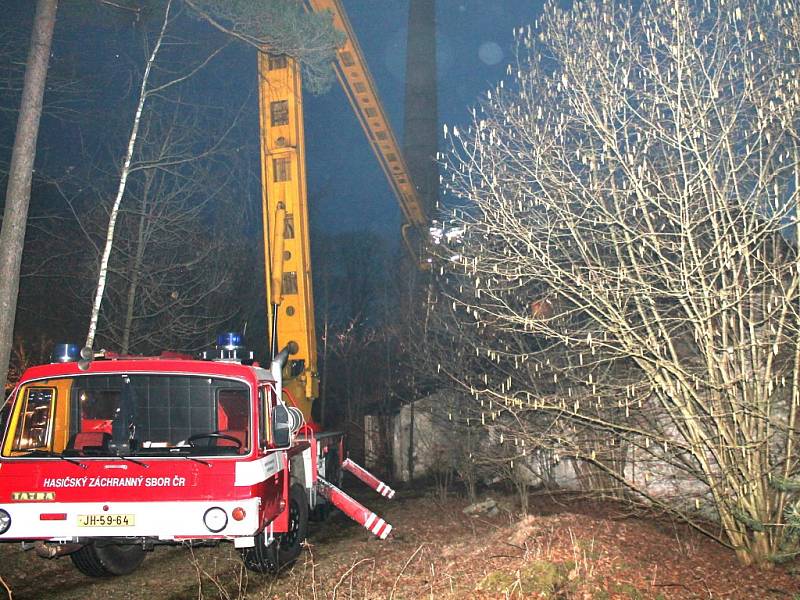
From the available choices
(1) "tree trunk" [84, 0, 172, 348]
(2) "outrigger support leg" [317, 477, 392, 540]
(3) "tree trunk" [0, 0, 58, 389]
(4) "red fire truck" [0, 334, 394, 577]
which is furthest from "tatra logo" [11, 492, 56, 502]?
(1) "tree trunk" [84, 0, 172, 348]

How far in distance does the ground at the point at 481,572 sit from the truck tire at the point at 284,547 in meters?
0.15

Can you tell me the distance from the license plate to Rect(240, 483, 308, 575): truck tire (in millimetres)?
1282

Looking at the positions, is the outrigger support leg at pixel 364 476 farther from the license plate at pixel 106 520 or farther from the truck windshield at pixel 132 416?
the license plate at pixel 106 520

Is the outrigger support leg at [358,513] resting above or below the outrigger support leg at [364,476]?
above

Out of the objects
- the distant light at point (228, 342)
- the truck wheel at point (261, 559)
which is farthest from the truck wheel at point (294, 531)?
the distant light at point (228, 342)

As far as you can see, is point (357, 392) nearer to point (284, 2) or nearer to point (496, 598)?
point (284, 2)

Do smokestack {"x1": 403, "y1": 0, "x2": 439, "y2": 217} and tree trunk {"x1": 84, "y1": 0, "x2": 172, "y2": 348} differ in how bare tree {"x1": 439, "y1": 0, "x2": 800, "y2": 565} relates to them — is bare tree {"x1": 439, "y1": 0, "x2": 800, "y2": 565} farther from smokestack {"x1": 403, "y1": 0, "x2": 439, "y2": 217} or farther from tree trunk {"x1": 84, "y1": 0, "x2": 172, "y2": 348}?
smokestack {"x1": 403, "y1": 0, "x2": 439, "y2": 217}

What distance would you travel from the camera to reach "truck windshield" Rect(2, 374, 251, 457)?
6152mm

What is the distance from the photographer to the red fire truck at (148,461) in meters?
5.64

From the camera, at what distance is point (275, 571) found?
6.93 meters

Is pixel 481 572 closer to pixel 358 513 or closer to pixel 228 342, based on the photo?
pixel 358 513

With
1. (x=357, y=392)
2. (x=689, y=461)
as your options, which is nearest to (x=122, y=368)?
(x=689, y=461)

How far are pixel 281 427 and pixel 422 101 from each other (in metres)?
36.0

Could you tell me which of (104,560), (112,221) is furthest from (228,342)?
(112,221)
